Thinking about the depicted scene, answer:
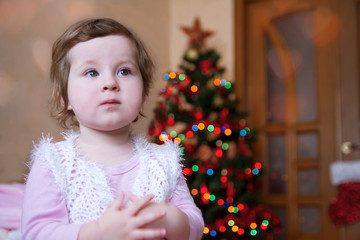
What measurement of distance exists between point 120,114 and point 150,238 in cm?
25

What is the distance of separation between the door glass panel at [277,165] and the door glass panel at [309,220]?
0.73ft

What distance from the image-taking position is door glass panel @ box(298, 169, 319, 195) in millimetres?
3176

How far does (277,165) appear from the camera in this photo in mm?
3330

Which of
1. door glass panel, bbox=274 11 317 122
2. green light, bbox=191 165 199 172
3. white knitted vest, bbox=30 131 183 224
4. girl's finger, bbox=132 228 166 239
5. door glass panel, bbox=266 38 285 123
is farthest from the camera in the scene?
door glass panel, bbox=266 38 285 123

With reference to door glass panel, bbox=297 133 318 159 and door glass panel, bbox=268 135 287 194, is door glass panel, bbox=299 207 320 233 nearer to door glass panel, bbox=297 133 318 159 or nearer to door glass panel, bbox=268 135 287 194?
door glass panel, bbox=268 135 287 194

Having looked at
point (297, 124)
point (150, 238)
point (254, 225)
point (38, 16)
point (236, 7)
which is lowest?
point (254, 225)

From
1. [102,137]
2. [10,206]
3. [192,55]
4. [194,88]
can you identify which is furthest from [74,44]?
[192,55]

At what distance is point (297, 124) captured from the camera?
10.7 feet

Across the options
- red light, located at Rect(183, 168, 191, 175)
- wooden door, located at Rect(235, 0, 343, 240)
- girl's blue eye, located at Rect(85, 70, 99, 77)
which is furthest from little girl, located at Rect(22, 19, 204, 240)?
wooden door, located at Rect(235, 0, 343, 240)

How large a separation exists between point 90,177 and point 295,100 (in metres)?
2.70

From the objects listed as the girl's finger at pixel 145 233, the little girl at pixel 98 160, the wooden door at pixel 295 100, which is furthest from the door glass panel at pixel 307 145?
the girl's finger at pixel 145 233

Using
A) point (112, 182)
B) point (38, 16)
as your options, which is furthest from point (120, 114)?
point (38, 16)

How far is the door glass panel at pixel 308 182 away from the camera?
3.18m

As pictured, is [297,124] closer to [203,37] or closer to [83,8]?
[203,37]
